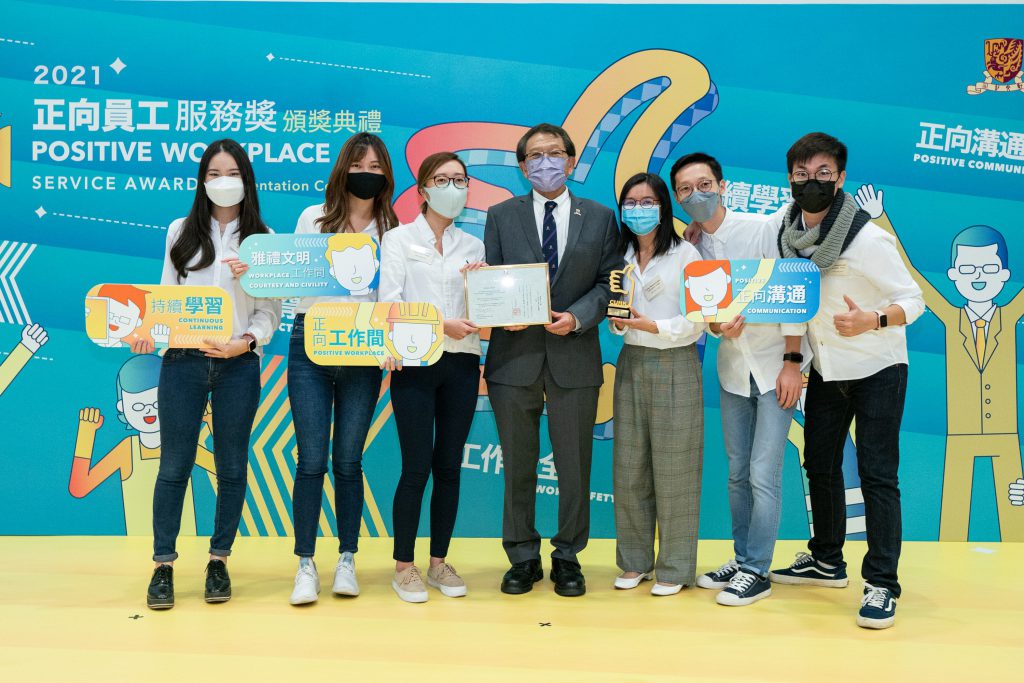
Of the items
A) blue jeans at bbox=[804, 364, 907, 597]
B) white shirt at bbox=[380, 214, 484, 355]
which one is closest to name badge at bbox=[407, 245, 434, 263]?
white shirt at bbox=[380, 214, 484, 355]

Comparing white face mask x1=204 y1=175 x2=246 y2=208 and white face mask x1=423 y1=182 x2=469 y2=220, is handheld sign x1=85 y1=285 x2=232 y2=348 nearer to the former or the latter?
white face mask x1=204 y1=175 x2=246 y2=208

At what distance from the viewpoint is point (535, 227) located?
317 centimetres

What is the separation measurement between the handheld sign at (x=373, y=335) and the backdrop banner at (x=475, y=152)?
1.11m

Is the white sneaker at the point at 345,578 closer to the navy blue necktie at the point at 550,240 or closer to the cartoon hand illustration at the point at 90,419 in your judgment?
the navy blue necktie at the point at 550,240

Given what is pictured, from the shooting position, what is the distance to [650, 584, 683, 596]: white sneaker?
316 centimetres

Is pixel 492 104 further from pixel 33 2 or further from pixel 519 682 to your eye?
pixel 519 682

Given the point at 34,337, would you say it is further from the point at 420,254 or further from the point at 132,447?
the point at 420,254

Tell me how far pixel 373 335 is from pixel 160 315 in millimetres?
762

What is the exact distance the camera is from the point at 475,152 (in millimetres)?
3996

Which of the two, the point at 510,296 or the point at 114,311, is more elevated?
the point at 510,296

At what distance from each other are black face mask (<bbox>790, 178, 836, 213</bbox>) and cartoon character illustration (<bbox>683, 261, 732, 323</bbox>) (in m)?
0.34

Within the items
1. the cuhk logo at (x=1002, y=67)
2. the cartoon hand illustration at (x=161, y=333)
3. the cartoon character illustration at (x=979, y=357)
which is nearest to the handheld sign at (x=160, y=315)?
the cartoon hand illustration at (x=161, y=333)

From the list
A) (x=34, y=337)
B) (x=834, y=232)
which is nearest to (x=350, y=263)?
(x=834, y=232)

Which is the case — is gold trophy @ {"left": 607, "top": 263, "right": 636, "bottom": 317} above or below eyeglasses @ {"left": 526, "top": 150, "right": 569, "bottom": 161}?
Answer: below
